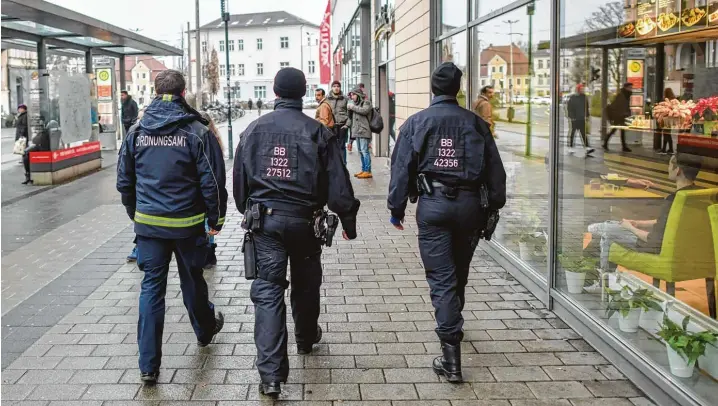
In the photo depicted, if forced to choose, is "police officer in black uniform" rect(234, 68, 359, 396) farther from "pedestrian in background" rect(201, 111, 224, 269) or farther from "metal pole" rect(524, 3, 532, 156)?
"metal pole" rect(524, 3, 532, 156)

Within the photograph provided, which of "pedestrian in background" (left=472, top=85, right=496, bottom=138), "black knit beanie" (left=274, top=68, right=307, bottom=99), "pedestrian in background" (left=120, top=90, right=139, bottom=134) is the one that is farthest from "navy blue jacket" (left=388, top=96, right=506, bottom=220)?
"pedestrian in background" (left=120, top=90, right=139, bottom=134)

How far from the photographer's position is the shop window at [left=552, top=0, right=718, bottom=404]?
426cm

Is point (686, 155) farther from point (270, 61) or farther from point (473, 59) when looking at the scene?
point (270, 61)

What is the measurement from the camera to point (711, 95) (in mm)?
4762

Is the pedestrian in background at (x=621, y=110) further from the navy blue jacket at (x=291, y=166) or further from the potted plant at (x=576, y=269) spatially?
the navy blue jacket at (x=291, y=166)

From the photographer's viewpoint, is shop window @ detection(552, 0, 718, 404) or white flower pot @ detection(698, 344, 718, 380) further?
shop window @ detection(552, 0, 718, 404)

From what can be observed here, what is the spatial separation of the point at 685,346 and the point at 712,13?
85.8 inches

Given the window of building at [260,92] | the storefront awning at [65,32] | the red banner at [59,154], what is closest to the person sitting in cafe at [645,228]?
the storefront awning at [65,32]

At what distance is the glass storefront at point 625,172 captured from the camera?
4234mm

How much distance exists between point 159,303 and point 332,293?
214cm

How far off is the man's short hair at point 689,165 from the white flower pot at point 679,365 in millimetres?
1094

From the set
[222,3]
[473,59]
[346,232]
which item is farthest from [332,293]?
[222,3]

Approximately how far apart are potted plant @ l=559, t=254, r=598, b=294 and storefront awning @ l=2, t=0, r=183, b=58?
29.1ft

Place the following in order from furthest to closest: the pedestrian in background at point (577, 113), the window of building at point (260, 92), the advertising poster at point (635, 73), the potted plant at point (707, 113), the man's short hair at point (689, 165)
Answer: the window of building at point (260, 92)
the pedestrian in background at point (577, 113)
the advertising poster at point (635, 73)
the potted plant at point (707, 113)
the man's short hair at point (689, 165)
